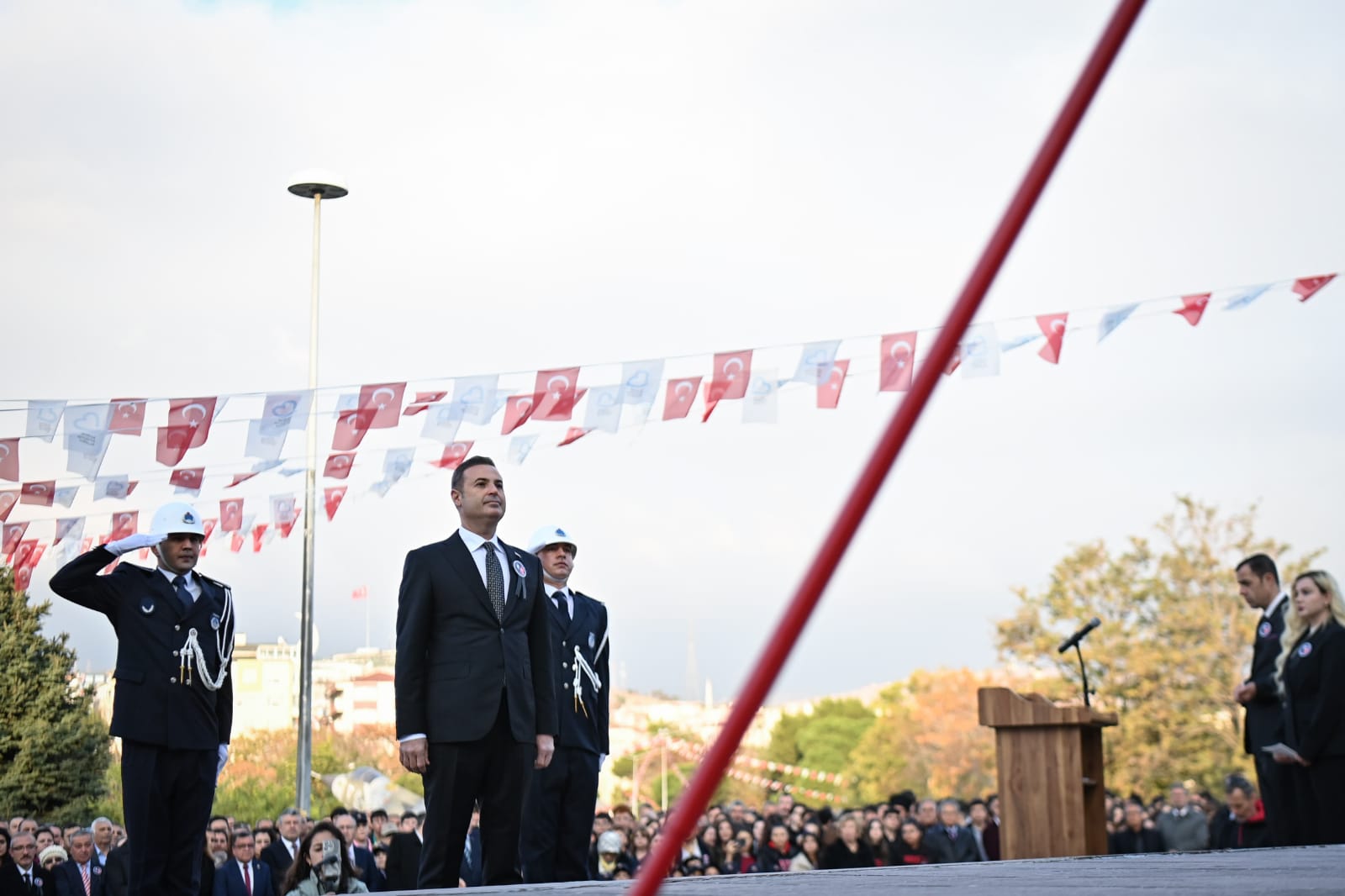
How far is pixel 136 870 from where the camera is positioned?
17.1 ft

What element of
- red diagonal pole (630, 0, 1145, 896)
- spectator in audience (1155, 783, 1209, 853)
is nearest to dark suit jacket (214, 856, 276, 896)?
spectator in audience (1155, 783, 1209, 853)

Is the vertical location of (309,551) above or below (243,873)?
above

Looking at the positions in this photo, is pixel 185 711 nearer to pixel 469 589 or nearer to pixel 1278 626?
pixel 469 589

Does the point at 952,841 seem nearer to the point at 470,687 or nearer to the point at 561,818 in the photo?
the point at 561,818

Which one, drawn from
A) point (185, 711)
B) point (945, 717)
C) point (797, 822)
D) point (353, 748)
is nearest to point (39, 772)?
point (353, 748)

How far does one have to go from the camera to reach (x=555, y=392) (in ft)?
37.5

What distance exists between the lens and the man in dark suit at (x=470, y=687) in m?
4.96

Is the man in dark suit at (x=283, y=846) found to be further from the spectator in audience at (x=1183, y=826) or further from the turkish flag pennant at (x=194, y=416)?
the spectator in audience at (x=1183, y=826)

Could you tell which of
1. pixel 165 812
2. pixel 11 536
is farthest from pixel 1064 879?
pixel 11 536

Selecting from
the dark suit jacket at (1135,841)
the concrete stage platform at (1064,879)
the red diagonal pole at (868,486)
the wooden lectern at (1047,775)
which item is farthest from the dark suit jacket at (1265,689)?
the dark suit jacket at (1135,841)

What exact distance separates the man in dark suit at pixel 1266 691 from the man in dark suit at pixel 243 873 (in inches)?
245

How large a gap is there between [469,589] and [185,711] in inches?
47.7

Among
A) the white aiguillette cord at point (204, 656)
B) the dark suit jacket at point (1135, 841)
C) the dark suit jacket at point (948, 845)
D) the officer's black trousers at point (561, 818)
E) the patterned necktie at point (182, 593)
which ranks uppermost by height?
the patterned necktie at point (182, 593)

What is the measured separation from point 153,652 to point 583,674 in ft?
7.71
